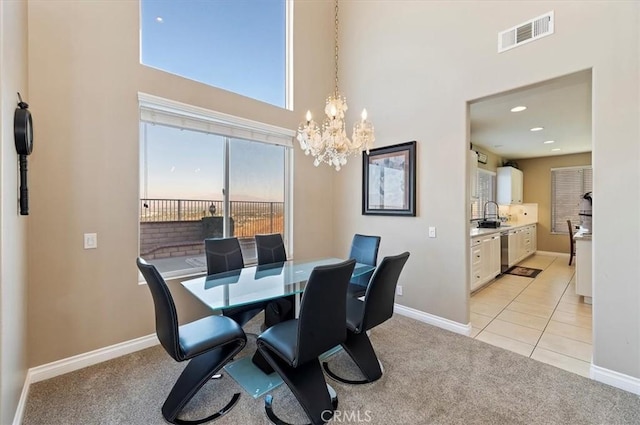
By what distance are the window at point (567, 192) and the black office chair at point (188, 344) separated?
341 inches

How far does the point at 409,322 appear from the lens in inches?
Answer: 130

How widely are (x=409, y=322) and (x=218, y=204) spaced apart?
267 centimetres

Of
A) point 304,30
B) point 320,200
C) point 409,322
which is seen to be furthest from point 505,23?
point 409,322

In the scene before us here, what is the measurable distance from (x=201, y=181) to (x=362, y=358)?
98.2 inches

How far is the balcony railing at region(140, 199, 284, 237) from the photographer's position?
292 centimetres

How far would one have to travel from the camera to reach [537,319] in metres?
3.35

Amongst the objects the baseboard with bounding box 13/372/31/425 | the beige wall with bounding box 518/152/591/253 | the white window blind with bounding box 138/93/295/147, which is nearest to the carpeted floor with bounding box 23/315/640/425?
the baseboard with bounding box 13/372/31/425

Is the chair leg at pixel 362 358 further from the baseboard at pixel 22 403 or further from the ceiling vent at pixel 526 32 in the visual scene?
the ceiling vent at pixel 526 32

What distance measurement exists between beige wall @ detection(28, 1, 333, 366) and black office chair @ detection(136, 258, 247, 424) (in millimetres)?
1026

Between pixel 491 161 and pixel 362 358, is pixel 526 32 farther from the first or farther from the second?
pixel 491 161

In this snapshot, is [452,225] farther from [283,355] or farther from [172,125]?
[172,125]

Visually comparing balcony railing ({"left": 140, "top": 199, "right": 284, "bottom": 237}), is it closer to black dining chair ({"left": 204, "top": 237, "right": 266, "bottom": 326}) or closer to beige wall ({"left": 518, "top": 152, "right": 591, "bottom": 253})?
black dining chair ({"left": 204, "top": 237, "right": 266, "bottom": 326})

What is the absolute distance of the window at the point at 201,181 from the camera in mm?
2863

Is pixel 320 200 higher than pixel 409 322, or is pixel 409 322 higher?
pixel 320 200
